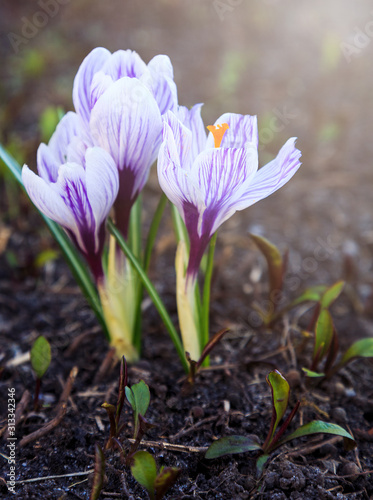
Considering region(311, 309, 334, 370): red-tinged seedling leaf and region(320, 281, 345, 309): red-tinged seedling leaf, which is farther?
region(320, 281, 345, 309): red-tinged seedling leaf

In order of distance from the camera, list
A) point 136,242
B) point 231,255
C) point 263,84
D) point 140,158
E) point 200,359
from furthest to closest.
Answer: point 263,84, point 231,255, point 136,242, point 200,359, point 140,158

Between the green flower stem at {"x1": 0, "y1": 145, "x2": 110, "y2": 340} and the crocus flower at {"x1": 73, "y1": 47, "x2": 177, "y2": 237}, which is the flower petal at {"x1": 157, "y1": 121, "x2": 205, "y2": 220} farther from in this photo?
the green flower stem at {"x1": 0, "y1": 145, "x2": 110, "y2": 340}

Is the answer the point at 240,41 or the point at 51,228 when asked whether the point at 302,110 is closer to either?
the point at 240,41

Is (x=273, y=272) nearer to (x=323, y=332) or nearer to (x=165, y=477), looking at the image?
(x=323, y=332)

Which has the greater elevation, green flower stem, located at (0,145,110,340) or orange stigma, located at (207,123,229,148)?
orange stigma, located at (207,123,229,148)

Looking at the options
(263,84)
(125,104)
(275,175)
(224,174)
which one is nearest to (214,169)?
(224,174)

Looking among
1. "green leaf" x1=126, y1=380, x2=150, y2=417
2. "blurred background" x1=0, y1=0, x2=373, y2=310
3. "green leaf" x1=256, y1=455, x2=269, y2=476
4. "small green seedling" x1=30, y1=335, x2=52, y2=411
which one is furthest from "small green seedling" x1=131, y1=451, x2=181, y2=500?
"blurred background" x1=0, y1=0, x2=373, y2=310

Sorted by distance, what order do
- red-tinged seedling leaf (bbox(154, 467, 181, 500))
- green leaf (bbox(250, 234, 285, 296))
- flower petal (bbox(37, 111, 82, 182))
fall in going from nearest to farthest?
1. red-tinged seedling leaf (bbox(154, 467, 181, 500))
2. flower petal (bbox(37, 111, 82, 182))
3. green leaf (bbox(250, 234, 285, 296))

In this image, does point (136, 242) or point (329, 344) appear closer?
point (329, 344)
